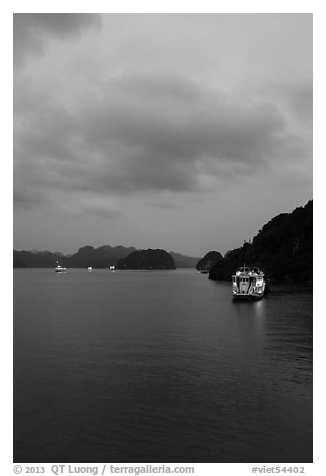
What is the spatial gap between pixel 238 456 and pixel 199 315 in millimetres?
69163

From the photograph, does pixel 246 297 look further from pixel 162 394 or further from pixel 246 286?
pixel 162 394

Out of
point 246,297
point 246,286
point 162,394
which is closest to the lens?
point 162,394

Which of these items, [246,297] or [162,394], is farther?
[246,297]

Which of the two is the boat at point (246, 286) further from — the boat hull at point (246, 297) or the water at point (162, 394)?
the water at point (162, 394)

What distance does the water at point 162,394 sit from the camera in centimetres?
2755

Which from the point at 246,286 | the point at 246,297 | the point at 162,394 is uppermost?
the point at 246,286

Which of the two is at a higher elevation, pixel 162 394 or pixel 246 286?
pixel 246 286

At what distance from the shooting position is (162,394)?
3816cm

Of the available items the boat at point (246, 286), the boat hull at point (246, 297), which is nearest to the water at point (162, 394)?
the boat hull at point (246, 297)

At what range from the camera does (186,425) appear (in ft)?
102

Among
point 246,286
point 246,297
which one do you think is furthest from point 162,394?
point 246,286

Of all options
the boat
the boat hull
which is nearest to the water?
the boat hull

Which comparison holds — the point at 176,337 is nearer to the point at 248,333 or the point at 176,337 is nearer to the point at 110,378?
the point at 248,333
